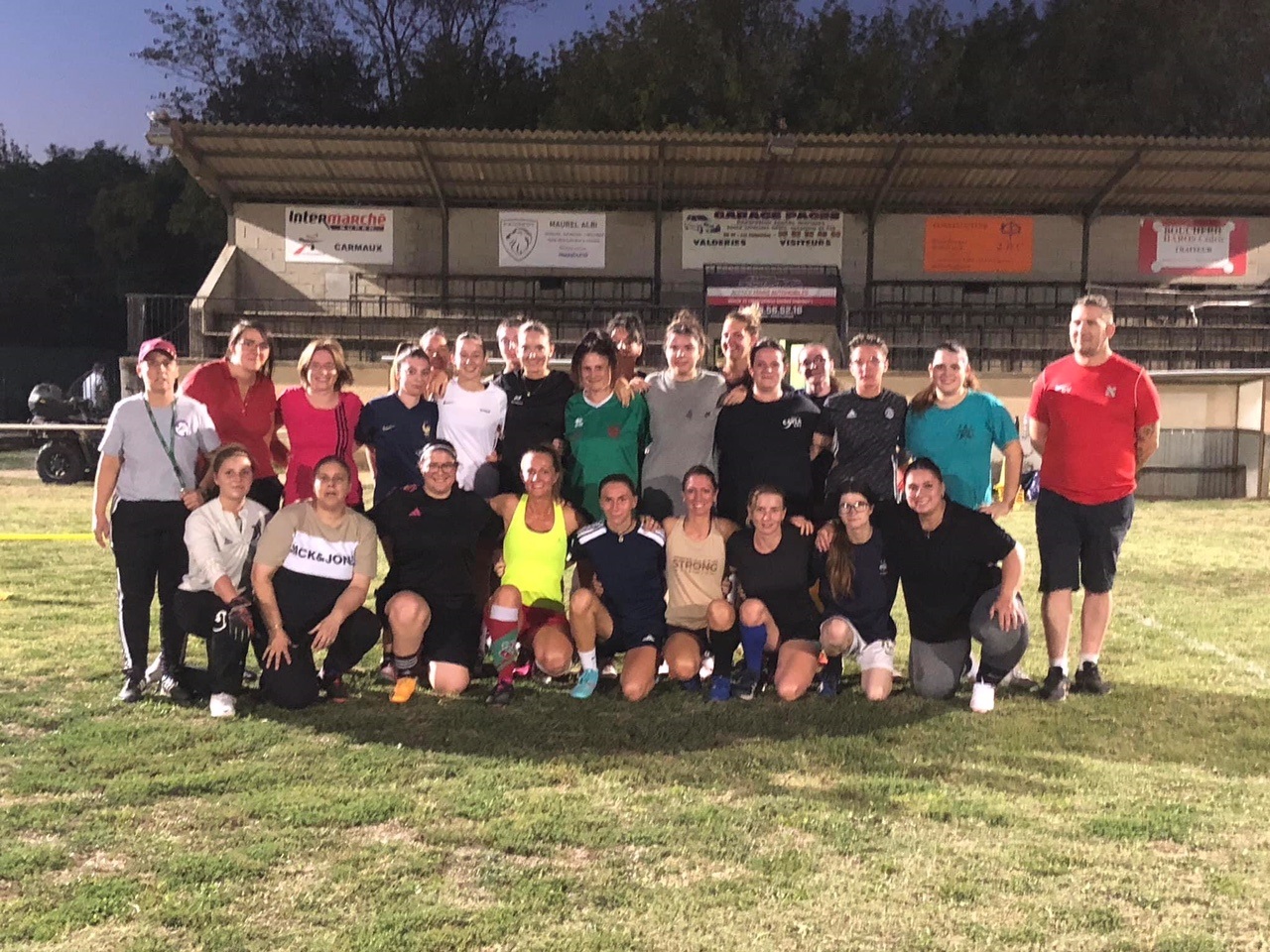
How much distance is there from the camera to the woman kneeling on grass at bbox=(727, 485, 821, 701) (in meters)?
4.78

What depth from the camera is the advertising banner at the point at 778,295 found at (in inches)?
758

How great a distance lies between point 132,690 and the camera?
4.63 m

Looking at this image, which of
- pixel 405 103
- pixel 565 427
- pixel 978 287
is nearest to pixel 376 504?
pixel 565 427

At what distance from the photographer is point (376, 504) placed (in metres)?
4.98

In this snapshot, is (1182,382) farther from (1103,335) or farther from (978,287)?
(1103,335)

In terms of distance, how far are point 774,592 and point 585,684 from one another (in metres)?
0.99

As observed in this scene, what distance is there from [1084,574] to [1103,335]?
45.7 inches

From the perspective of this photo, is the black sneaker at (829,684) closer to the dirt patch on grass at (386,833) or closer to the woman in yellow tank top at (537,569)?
the woman in yellow tank top at (537,569)

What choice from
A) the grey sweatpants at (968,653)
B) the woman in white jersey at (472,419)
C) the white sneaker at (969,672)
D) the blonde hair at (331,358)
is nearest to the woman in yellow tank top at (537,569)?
the woman in white jersey at (472,419)

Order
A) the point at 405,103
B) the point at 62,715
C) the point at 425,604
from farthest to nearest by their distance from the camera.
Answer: the point at 405,103
the point at 425,604
the point at 62,715

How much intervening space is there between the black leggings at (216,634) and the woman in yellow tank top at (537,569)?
1113 mm

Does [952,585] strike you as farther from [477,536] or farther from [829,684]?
[477,536]

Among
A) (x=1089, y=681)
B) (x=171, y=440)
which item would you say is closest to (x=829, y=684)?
(x=1089, y=681)

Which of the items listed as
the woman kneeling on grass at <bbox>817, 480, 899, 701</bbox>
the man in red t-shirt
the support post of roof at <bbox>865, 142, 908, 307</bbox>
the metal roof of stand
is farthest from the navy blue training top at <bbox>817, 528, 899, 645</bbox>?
the support post of roof at <bbox>865, 142, 908, 307</bbox>
